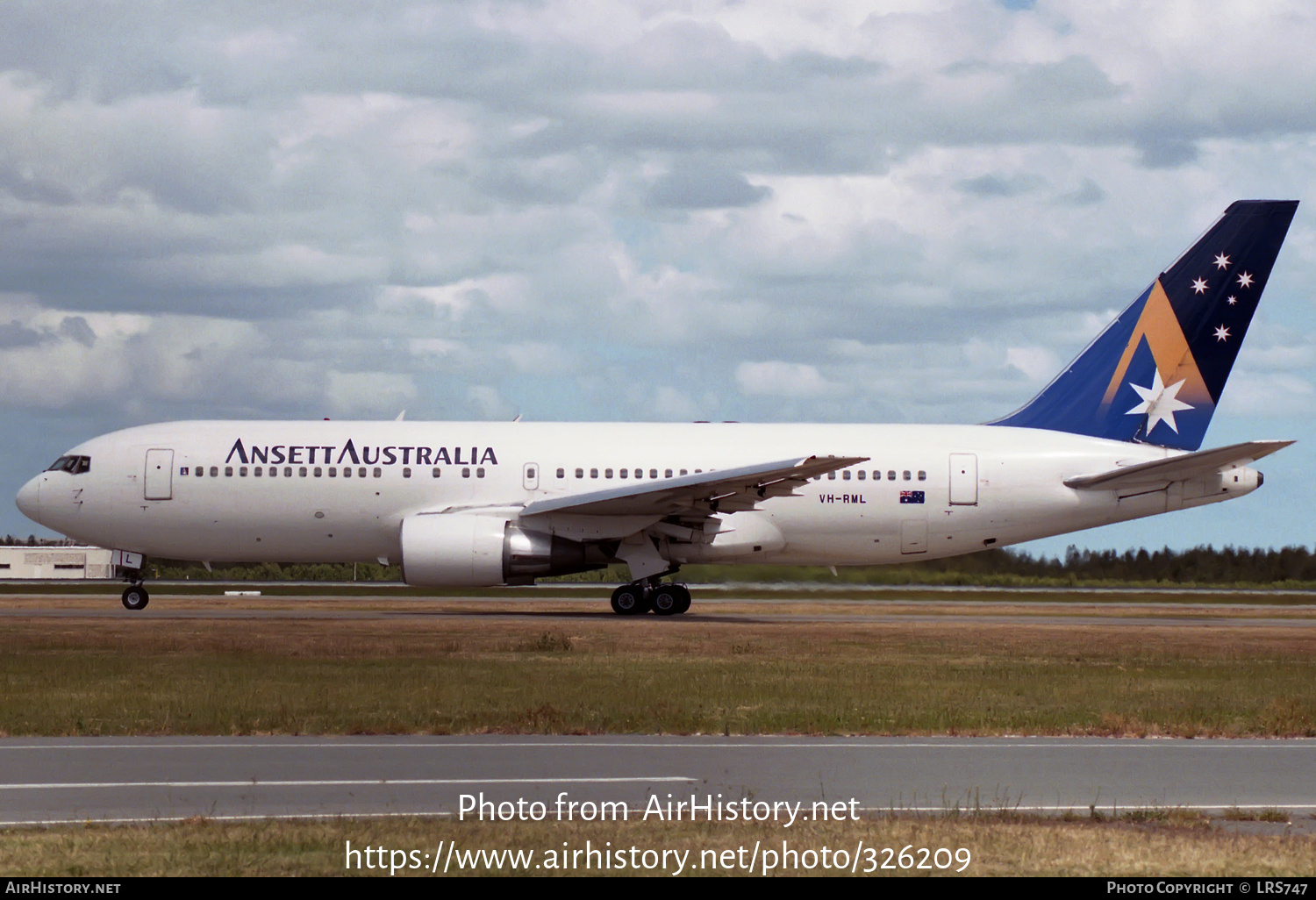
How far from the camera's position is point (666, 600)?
3039 centimetres

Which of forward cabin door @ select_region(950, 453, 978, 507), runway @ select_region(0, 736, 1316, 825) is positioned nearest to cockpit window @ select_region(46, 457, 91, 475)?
forward cabin door @ select_region(950, 453, 978, 507)

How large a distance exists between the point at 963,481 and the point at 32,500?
20.4 m

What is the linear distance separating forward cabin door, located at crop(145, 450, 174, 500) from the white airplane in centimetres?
4

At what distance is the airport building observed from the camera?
2464 inches

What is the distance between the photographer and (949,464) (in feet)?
102

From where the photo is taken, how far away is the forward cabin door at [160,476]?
31.4m

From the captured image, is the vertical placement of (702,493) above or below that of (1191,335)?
below

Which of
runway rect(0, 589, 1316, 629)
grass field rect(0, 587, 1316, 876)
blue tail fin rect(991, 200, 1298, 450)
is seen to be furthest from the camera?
blue tail fin rect(991, 200, 1298, 450)

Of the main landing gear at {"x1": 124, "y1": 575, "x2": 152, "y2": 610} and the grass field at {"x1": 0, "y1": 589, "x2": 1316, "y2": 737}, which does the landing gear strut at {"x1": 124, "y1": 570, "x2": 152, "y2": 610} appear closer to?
the main landing gear at {"x1": 124, "y1": 575, "x2": 152, "y2": 610}

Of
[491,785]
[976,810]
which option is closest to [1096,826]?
[976,810]

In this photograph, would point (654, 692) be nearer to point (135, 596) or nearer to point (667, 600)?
point (667, 600)

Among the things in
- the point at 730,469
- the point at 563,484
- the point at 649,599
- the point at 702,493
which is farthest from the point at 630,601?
the point at 730,469

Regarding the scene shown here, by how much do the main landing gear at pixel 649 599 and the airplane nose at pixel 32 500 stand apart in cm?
1311

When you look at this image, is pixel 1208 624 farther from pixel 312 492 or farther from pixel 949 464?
pixel 312 492
